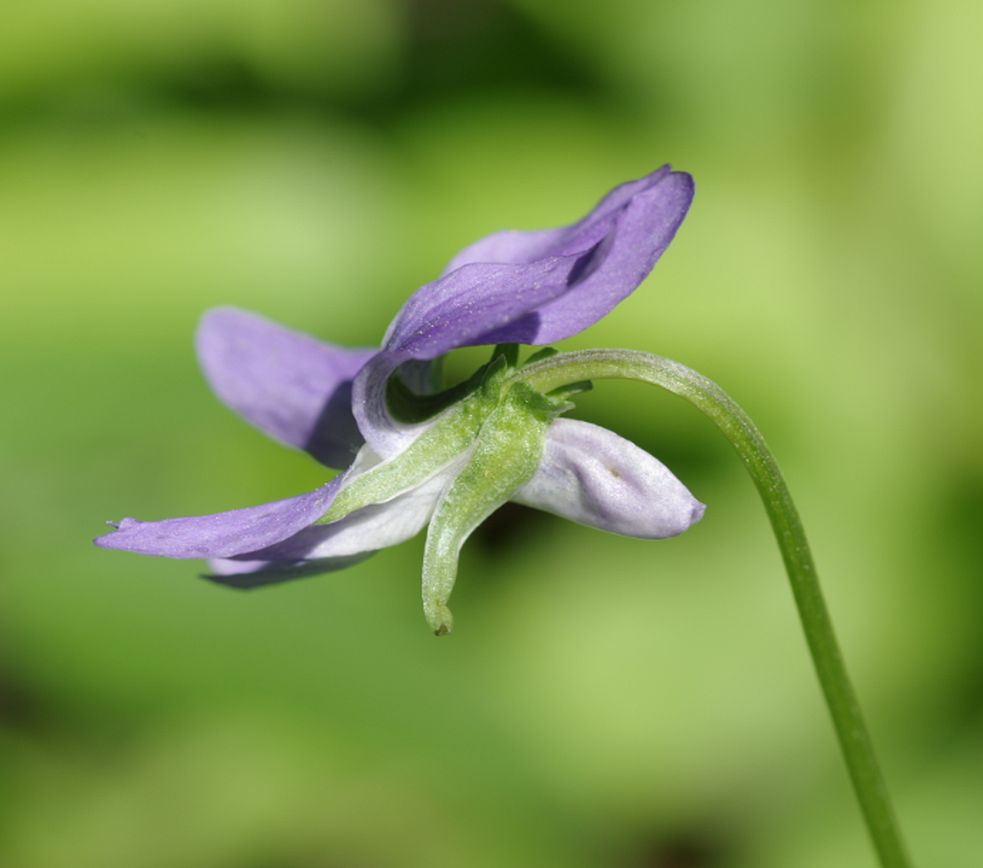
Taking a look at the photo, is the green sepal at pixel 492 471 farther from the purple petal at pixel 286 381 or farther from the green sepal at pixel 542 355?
the purple petal at pixel 286 381

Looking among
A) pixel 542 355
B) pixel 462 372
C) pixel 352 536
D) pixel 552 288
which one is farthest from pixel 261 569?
pixel 462 372

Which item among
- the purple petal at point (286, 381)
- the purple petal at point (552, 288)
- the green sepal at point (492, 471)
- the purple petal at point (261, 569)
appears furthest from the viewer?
the purple petal at point (286, 381)

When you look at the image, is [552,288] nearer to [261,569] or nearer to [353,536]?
[353,536]

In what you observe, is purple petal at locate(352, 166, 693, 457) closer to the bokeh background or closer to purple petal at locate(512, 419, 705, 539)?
purple petal at locate(512, 419, 705, 539)

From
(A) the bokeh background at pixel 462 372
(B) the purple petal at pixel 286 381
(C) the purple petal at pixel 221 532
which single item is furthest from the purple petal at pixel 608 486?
(A) the bokeh background at pixel 462 372

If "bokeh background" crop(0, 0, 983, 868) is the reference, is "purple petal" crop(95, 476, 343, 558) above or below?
below

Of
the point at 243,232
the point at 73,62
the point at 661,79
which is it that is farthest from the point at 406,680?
the point at 73,62

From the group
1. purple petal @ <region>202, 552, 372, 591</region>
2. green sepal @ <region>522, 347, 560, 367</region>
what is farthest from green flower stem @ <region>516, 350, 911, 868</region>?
purple petal @ <region>202, 552, 372, 591</region>
